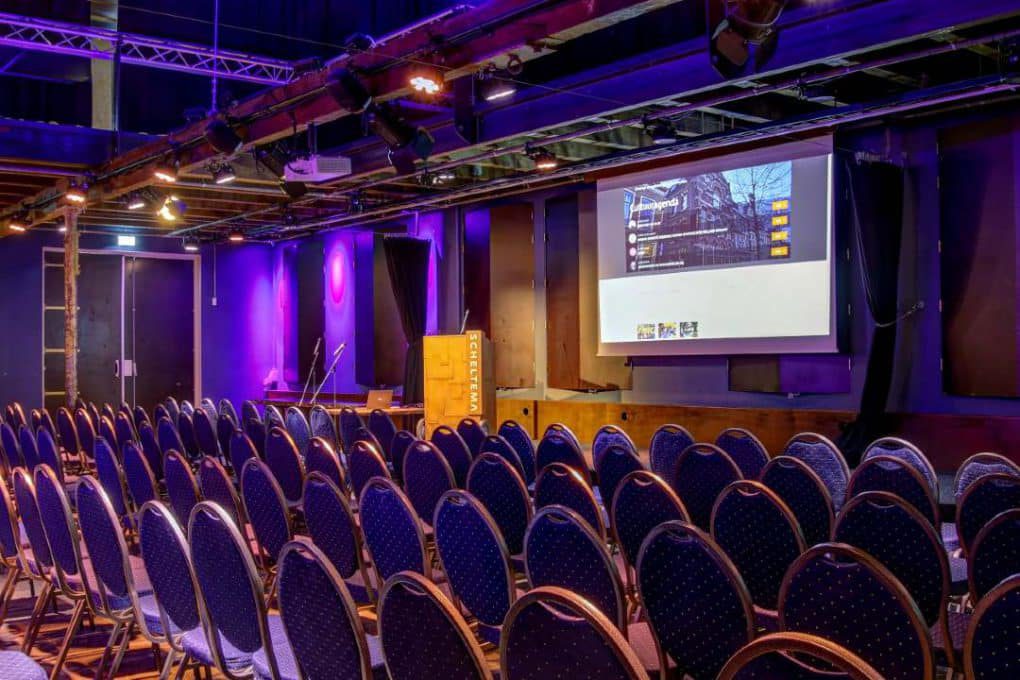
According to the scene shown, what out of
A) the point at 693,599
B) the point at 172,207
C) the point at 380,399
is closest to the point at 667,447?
the point at 693,599

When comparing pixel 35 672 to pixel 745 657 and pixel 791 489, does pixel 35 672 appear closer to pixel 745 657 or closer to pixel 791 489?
pixel 745 657

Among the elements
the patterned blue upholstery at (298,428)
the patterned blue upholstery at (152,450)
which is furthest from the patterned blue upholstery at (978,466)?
the patterned blue upholstery at (152,450)

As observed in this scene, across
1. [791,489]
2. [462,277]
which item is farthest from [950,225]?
[462,277]

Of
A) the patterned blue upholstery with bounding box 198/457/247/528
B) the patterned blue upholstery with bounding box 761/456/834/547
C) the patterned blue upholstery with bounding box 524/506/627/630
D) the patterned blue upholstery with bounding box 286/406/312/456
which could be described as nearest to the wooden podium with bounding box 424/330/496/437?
the patterned blue upholstery with bounding box 286/406/312/456

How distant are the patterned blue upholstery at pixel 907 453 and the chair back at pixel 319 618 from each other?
299 centimetres

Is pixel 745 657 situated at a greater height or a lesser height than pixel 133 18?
lesser

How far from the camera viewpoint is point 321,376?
15.5 meters

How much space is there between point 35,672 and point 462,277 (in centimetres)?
1054

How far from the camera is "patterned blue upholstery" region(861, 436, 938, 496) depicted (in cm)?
450

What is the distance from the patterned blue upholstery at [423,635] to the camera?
5.77 feet

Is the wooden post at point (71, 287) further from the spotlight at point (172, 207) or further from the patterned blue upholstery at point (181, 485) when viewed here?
the patterned blue upholstery at point (181, 485)

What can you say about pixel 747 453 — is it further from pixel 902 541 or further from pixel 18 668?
pixel 18 668

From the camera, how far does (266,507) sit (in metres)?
3.95

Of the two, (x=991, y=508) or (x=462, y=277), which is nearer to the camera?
(x=991, y=508)
